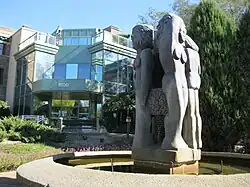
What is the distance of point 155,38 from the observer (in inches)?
216

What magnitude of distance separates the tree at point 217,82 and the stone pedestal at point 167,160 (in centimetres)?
692

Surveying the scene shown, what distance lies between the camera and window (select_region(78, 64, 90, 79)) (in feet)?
98.9

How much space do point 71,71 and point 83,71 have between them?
1.53 meters

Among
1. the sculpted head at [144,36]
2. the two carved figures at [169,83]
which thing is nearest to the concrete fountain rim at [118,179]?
the two carved figures at [169,83]

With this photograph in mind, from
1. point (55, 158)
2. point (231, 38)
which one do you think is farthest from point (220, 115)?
point (55, 158)

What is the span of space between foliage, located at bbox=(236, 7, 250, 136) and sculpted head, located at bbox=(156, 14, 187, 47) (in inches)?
305

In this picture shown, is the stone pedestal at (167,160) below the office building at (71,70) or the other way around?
below

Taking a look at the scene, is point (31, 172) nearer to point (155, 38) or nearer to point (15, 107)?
point (155, 38)

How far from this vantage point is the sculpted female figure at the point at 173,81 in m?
4.93

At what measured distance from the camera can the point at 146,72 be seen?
5.41 metres

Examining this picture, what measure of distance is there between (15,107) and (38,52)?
777 cm

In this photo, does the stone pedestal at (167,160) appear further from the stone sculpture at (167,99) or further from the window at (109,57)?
the window at (109,57)

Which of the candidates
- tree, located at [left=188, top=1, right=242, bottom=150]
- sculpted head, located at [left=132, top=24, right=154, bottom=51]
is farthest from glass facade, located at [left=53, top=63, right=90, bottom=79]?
sculpted head, located at [left=132, top=24, right=154, bottom=51]

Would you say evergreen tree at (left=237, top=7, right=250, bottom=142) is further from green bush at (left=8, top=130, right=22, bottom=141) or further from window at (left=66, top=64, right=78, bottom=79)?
window at (left=66, top=64, right=78, bottom=79)
